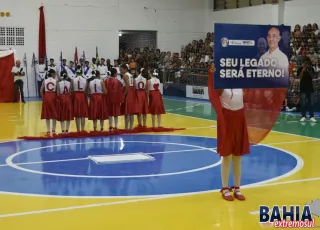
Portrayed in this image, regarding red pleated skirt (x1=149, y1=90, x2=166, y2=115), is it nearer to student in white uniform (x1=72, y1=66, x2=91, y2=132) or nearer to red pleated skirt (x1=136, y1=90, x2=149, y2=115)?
red pleated skirt (x1=136, y1=90, x2=149, y2=115)

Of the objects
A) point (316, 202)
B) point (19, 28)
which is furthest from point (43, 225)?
point (19, 28)

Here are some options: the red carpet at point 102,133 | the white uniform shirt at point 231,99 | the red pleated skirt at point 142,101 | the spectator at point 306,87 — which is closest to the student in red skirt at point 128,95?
the red pleated skirt at point 142,101

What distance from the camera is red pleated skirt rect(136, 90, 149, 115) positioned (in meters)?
12.6

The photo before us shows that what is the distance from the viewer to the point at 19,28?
78.6 feet

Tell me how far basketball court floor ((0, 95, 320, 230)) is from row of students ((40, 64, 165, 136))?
77cm

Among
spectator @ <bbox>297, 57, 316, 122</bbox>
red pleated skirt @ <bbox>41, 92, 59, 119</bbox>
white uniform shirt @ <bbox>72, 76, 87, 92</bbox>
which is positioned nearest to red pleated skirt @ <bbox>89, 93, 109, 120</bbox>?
white uniform shirt @ <bbox>72, 76, 87, 92</bbox>

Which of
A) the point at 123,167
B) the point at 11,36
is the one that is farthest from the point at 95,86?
the point at 11,36

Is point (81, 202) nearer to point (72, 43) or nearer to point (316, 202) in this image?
point (316, 202)

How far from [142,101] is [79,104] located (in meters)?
1.66

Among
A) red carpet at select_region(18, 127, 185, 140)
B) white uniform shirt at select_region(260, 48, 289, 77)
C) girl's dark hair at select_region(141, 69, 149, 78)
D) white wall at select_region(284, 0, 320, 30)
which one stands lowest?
red carpet at select_region(18, 127, 185, 140)

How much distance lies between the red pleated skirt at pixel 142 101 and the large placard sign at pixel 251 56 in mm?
6349

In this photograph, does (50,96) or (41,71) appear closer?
(50,96)

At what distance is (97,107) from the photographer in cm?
1224

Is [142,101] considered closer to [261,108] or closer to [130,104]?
[130,104]
